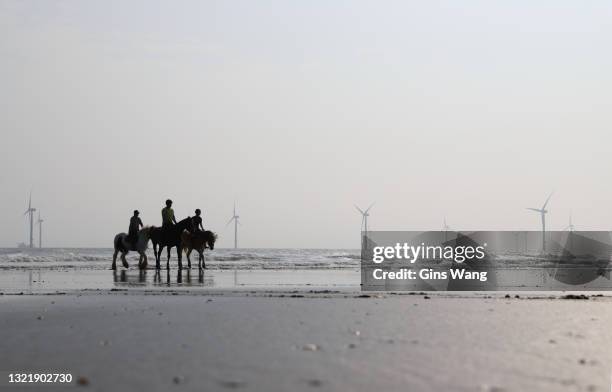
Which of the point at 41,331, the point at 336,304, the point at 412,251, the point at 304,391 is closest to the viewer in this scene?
the point at 304,391

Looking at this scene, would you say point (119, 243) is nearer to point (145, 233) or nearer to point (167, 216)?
point (145, 233)

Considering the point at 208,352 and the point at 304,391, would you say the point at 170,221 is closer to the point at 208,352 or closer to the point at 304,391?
the point at 208,352

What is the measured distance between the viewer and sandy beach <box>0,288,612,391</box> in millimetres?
6074

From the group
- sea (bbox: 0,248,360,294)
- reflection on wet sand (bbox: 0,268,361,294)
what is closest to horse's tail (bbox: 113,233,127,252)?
sea (bbox: 0,248,360,294)

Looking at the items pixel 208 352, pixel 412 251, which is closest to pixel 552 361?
pixel 208 352

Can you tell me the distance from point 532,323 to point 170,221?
23676mm

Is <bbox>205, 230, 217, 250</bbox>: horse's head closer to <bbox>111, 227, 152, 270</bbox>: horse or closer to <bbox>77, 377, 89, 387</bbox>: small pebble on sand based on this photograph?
<bbox>111, 227, 152, 270</bbox>: horse

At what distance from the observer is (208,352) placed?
24.5 ft

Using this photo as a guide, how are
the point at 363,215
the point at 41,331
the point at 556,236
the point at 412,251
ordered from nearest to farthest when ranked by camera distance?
1. the point at 41,331
2. the point at 412,251
3. the point at 363,215
4. the point at 556,236

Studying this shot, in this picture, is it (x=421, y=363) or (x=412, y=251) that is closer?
(x=421, y=363)

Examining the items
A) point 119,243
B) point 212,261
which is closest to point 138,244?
point 119,243

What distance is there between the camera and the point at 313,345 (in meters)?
7.89

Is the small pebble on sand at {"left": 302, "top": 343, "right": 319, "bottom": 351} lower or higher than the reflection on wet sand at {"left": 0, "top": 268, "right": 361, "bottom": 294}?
higher

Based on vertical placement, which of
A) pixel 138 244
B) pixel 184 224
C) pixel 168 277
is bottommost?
pixel 168 277
